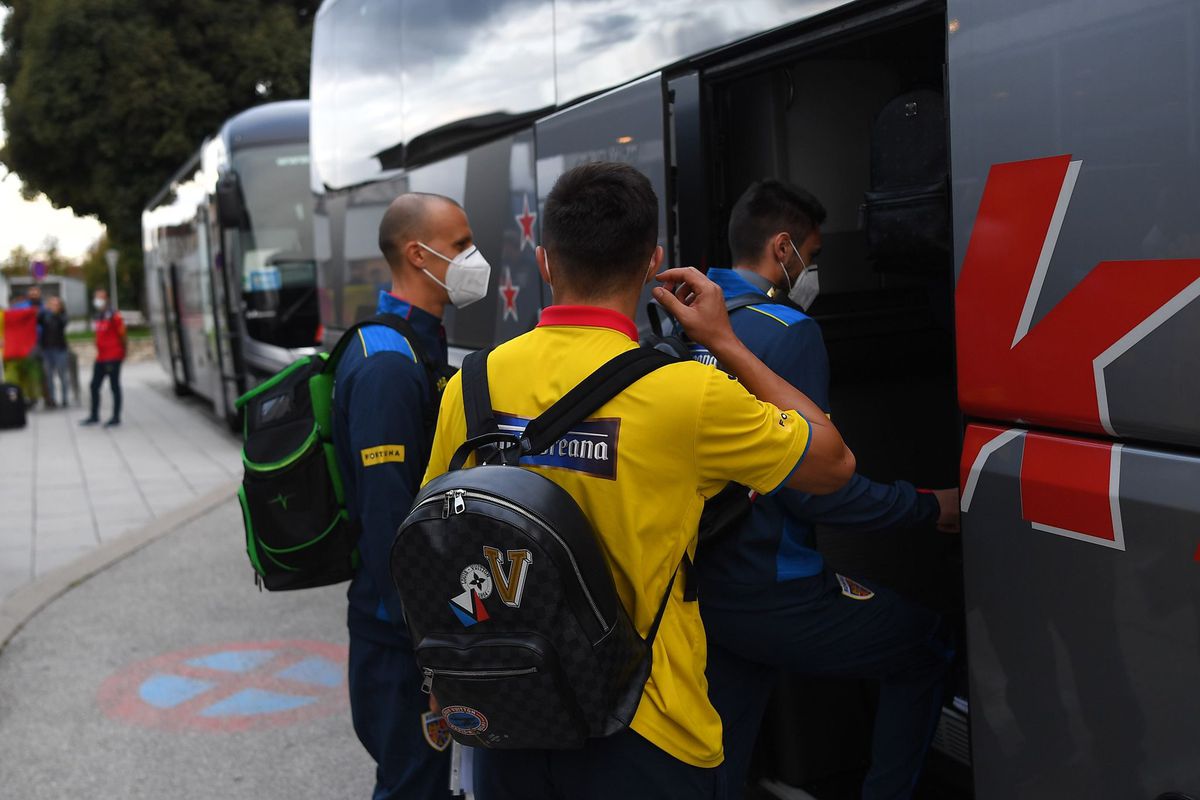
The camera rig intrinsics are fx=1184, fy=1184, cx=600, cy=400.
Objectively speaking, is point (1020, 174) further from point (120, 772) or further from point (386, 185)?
point (386, 185)

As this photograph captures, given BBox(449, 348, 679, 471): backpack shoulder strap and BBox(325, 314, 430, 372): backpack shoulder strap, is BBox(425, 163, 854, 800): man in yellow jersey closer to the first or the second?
BBox(449, 348, 679, 471): backpack shoulder strap

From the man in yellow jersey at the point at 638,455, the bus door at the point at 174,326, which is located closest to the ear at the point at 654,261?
the man in yellow jersey at the point at 638,455

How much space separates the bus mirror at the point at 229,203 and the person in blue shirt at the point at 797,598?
36.7 ft

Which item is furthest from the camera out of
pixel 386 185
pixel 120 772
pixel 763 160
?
pixel 386 185

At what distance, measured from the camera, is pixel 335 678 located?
5.60 meters

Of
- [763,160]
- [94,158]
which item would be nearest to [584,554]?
[763,160]

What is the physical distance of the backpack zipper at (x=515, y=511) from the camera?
6.03ft

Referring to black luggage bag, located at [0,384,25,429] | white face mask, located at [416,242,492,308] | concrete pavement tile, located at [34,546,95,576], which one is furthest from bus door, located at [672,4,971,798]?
black luggage bag, located at [0,384,25,429]

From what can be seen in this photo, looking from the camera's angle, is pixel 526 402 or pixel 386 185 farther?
pixel 386 185

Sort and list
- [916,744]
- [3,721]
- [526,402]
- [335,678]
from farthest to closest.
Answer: [335,678] → [3,721] → [916,744] → [526,402]

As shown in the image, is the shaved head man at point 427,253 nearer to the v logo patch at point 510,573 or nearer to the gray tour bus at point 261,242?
the v logo patch at point 510,573

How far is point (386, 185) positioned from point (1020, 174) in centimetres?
446

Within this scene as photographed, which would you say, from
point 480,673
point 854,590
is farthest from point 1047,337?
point 480,673

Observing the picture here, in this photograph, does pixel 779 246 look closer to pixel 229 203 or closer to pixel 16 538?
pixel 16 538
